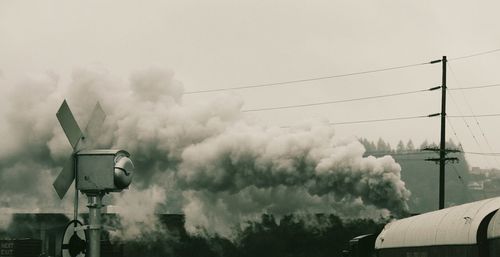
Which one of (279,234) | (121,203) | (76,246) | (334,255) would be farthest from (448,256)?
(121,203)

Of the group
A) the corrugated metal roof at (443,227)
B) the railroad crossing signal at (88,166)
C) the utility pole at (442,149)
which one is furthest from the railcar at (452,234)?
the utility pole at (442,149)

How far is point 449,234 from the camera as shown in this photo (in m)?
20.6

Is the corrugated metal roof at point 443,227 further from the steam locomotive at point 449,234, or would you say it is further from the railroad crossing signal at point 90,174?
the railroad crossing signal at point 90,174

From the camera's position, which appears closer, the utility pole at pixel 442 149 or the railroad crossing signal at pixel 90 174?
the railroad crossing signal at pixel 90 174

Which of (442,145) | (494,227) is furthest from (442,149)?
(494,227)

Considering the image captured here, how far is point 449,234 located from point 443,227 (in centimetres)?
93

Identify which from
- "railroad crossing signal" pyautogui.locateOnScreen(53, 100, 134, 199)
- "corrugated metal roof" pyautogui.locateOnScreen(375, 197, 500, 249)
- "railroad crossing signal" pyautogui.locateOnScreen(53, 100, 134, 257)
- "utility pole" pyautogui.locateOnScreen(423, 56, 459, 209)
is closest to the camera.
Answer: "railroad crossing signal" pyautogui.locateOnScreen(53, 100, 134, 257)

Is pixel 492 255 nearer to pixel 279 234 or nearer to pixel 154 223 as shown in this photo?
pixel 279 234

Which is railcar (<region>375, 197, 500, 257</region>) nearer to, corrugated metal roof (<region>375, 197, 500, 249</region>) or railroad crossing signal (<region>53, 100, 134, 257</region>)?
corrugated metal roof (<region>375, 197, 500, 249</region>)

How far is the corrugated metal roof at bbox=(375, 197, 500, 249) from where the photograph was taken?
18953mm

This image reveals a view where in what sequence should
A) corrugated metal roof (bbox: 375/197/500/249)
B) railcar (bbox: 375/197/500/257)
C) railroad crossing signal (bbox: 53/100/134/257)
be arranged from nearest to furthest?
1. railroad crossing signal (bbox: 53/100/134/257)
2. railcar (bbox: 375/197/500/257)
3. corrugated metal roof (bbox: 375/197/500/249)

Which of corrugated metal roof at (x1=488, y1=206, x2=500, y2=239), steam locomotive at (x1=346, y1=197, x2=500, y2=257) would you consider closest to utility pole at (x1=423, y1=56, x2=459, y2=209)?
steam locomotive at (x1=346, y1=197, x2=500, y2=257)

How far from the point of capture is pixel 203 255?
65750 mm

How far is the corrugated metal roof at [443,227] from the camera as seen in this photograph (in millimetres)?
18953
